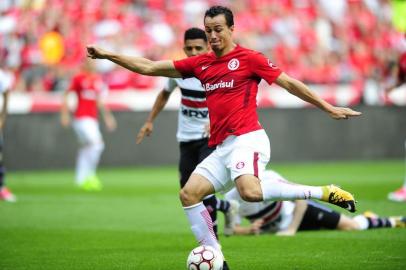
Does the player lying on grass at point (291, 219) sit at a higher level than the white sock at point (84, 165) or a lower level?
higher

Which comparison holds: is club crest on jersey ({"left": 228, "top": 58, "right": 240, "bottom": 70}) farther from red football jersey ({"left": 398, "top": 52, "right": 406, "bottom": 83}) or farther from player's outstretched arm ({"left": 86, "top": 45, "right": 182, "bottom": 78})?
red football jersey ({"left": 398, "top": 52, "right": 406, "bottom": 83})

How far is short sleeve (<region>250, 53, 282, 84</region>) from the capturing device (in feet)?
29.2

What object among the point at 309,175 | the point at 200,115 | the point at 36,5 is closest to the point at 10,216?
the point at 200,115

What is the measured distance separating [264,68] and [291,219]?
357cm

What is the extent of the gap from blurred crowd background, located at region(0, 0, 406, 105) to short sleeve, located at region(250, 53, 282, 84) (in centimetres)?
1474

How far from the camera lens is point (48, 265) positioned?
9.39 m

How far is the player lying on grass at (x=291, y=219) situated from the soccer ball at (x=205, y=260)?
3.21 m

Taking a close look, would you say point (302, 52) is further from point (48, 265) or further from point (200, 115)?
point (48, 265)

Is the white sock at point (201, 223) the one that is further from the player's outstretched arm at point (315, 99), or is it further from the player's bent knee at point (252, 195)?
the player's outstretched arm at point (315, 99)

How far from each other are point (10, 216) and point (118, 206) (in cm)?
238

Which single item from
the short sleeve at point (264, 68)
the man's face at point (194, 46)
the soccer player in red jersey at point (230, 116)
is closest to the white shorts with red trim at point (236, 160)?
the soccer player in red jersey at point (230, 116)

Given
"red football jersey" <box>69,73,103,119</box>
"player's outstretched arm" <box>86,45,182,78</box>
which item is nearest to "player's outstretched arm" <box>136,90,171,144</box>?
"player's outstretched arm" <box>86,45,182,78</box>

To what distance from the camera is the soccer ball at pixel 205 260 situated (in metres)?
8.42

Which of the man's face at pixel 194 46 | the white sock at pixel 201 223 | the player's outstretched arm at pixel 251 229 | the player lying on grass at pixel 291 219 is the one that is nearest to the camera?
the white sock at pixel 201 223
